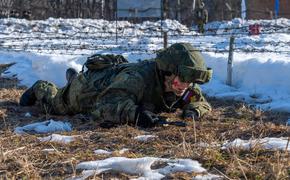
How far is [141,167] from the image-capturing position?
3176 mm

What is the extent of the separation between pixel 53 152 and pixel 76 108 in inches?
80.5

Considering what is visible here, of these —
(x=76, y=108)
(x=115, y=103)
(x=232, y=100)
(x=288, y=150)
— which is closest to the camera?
(x=288, y=150)

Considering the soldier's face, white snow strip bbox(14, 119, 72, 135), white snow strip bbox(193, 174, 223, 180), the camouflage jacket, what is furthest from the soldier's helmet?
white snow strip bbox(193, 174, 223, 180)

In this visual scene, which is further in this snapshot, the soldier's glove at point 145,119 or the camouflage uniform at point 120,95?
the camouflage uniform at point 120,95

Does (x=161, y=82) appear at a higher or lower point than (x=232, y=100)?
higher

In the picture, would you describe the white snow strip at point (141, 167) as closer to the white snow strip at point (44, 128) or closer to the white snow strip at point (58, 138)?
the white snow strip at point (58, 138)

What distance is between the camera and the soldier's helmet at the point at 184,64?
4.76 m

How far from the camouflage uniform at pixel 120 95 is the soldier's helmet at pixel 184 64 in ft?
0.55

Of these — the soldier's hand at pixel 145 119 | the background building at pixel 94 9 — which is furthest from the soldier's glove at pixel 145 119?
the background building at pixel 94 9

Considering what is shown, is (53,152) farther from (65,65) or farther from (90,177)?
(65,65)

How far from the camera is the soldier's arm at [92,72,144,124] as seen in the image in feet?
15.5

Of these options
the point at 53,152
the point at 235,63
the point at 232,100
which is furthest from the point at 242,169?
the point at 235,63

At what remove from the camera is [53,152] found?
12.1ft

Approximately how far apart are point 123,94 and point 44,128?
0.70 meters
